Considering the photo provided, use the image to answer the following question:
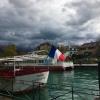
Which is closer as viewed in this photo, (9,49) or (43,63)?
(43,63)

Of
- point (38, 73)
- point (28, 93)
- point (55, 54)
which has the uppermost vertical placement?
point (55, 54)

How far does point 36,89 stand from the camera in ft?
115

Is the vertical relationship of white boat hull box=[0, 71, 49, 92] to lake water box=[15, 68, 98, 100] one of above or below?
above

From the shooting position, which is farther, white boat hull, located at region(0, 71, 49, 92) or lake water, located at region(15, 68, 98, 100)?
white boat hull, located at region(0, 71, 49, 92)

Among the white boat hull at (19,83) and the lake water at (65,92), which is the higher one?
the white boat hull at (19,83)

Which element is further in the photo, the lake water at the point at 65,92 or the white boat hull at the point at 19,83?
the white boat hull at the point at 19,83

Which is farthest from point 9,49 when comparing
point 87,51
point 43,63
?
point 87,51

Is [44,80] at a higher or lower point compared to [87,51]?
lower

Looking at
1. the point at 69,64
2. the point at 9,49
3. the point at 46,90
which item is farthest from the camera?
the point at 9,49

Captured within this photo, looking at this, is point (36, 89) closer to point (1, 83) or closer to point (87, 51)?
point (1, 83)

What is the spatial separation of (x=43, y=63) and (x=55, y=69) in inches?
255

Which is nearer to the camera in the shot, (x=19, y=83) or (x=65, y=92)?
(x=19, y=83)

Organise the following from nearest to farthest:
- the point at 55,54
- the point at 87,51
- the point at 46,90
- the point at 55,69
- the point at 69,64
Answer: the point at 46,90 → the point at 55,54 → the point at 55,69 → the point at 69,64 → the point at 87,51

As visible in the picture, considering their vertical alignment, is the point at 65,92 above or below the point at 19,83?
below
